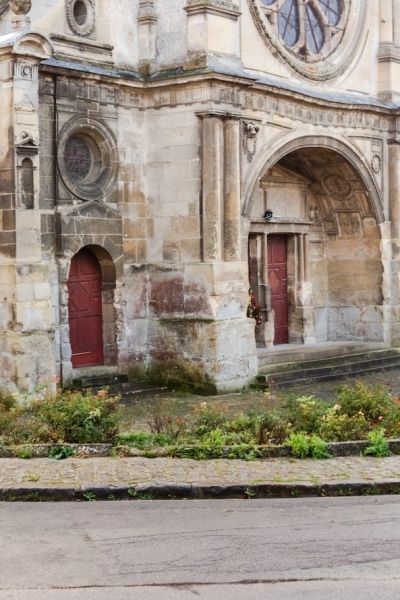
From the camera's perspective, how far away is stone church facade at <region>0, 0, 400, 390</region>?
1440 cm

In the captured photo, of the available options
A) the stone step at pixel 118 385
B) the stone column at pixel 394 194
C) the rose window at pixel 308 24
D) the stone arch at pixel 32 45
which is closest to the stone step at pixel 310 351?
the stone column at pixel 394 194

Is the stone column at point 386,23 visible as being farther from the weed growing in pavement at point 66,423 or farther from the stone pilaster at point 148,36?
the weed growing in pavement at point 66,423

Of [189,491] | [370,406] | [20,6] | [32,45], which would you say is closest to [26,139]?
[32,45]

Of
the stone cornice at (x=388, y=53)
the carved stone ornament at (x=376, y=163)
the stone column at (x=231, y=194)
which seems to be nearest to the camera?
the stone column at (x=231, y=194)

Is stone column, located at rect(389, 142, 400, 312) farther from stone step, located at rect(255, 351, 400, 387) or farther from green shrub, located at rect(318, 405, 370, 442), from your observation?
green shrub, located at rect(318, 405, 370, 442)

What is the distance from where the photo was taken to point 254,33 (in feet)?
59.8

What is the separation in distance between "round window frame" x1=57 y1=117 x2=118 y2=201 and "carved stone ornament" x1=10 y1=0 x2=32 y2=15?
201 centimetres

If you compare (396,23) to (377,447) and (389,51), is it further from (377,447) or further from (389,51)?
(377,447)

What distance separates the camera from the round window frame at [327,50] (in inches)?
723

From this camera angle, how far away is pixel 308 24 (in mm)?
20156

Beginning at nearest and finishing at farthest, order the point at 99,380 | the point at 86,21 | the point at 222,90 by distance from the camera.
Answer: the point at 99,380, the point at 86,21, the point at 222,90

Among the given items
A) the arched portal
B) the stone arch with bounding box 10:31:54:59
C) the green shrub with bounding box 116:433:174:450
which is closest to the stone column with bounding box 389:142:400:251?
the arched portal

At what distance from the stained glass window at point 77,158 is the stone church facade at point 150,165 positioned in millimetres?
27

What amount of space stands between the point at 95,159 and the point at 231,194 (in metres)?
2.27
